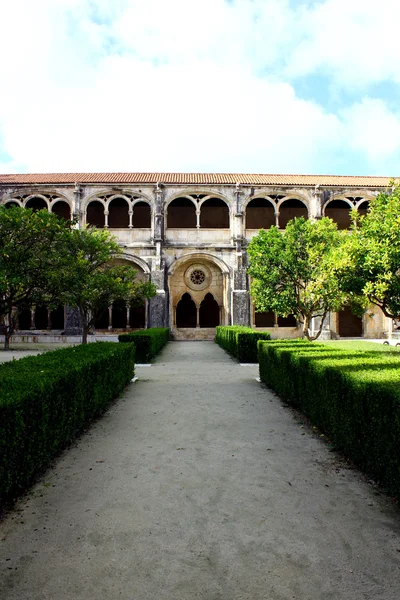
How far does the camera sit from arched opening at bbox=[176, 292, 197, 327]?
1062 inches

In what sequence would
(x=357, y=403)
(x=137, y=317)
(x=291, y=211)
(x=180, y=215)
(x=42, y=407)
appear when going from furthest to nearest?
(x=291, y=211)
(x=180, y=215)
(x=137, y=317)
(x=357, y=403)
(x=42, y=407)

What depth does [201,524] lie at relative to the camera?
3.20 metres

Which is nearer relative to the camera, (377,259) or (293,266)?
(377,259)

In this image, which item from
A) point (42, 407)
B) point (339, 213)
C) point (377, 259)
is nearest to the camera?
point (42, 407)

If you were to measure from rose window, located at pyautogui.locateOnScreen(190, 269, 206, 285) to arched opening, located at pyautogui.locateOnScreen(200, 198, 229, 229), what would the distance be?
3056 millimetres

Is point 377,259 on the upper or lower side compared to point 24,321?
upper

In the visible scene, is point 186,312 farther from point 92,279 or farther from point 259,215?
point 92,279

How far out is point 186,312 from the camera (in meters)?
27.1

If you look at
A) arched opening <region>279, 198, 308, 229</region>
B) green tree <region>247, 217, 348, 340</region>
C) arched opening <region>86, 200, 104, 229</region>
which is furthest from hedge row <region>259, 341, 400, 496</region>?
arched opening <region>86, 200, 104, 229</region>

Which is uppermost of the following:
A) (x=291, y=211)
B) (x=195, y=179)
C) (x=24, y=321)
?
(x=195, y=179)

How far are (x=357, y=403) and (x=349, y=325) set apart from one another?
76.8 ft

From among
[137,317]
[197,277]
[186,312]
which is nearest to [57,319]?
[137,317]

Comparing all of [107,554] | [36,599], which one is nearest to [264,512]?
[107,554]

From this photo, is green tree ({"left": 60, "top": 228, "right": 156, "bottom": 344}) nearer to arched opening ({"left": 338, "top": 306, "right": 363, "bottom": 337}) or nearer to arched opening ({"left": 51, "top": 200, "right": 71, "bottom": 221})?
arched opening ({"left": 51, "top": 200, "right": 71, "bottom": 221})
